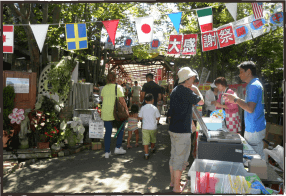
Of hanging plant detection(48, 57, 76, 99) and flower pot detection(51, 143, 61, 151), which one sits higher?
hanging plant detection(48, 57, 76, 99)

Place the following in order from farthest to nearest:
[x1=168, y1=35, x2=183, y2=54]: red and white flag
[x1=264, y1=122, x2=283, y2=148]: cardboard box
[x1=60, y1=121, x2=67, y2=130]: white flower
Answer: [x1=168, y1=35, x2=183, y2=54]: red and white flag, [x1=264, y1=122, x2=283, y2=148]: cardboard box, [x1=60, y1=121, x2=67, y2=130]: white flower

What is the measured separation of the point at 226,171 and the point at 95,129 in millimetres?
4960

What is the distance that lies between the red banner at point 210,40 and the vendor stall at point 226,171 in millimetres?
4985

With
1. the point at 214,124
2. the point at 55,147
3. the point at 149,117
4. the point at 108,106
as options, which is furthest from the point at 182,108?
the point at 55,147

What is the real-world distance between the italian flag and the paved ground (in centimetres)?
386

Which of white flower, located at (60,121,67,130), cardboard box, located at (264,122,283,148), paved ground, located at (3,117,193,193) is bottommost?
paved ground, located at (3,117,193,193)

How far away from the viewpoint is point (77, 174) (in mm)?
4816

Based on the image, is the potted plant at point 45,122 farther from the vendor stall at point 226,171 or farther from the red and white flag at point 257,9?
the red and white flag at point 257,9

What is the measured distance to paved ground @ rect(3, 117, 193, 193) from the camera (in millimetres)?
4141

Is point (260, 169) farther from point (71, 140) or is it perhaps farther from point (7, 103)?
point (7, 103)

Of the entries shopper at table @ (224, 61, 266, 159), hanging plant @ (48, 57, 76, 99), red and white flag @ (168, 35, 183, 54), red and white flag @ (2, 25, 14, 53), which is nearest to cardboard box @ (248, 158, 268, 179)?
shopper at table @ (224, 61, 266, 159)

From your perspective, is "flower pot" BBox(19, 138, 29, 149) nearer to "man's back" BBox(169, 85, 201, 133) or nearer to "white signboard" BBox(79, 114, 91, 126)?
"white signboard" BBox(79, 114, 91, 126)

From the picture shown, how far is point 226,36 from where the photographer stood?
7.16 meters

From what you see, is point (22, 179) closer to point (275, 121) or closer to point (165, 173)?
point (165, 173)
